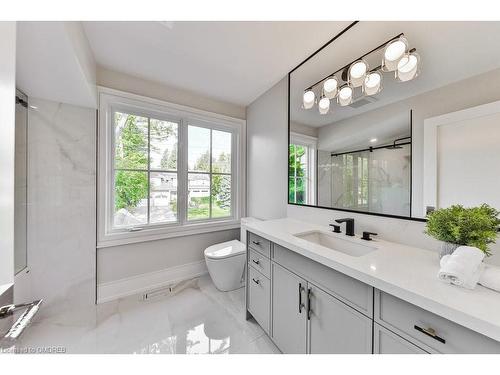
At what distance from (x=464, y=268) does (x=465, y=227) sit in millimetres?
203

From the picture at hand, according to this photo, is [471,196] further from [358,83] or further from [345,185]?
[358,83]

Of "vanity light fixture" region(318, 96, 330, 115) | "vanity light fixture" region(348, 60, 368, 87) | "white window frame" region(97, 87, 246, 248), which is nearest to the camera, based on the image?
"vanity light fixture" region(348, 60, 368, 87)

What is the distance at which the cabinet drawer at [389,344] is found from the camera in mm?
672

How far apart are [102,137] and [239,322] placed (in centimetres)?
213

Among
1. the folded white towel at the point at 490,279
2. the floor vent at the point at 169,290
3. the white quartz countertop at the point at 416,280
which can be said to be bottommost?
the floor vent at the point at 169,290

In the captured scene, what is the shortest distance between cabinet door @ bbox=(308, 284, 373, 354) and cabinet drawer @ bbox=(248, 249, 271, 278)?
0.38 meters

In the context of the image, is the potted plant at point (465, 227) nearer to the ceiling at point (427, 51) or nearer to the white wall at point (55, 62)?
the ceiling at point (427, 51)

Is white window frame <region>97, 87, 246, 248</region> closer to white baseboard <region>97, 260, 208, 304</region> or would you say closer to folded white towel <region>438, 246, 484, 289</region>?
white baseboard <region>97, 260, 208, 304</region>

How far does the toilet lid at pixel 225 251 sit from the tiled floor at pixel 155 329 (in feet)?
1.45

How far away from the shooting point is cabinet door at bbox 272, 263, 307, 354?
109 centimetres

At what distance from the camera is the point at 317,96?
171 cm

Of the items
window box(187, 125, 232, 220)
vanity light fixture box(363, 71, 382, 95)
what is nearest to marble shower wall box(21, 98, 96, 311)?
window box(187, 125, 232, 220)

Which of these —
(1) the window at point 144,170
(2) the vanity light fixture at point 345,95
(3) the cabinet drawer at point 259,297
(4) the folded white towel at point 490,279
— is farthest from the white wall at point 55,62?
(4) the folded white towel at point 490,279
